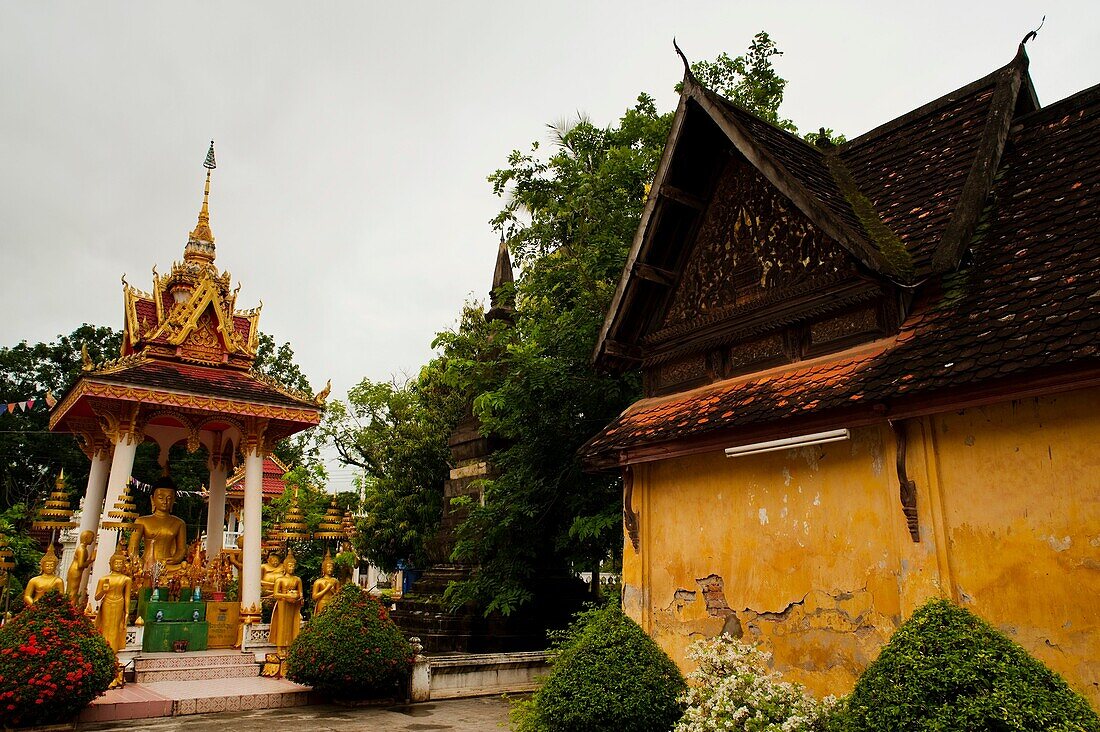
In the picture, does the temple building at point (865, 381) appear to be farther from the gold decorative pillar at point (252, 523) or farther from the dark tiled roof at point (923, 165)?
the gold decorative pillar at point (252, 523)

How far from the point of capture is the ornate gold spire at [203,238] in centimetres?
1942

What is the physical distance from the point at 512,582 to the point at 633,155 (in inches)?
330

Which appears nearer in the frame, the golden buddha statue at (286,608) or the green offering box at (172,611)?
the golden buddha statue at (286,608)

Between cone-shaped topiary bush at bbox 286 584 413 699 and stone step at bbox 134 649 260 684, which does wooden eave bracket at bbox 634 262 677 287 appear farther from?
stone step at bbox 134 649 260 684

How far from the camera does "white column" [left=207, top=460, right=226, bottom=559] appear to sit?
1819cm

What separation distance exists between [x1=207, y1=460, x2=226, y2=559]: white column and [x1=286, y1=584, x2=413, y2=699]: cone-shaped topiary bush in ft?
22.1

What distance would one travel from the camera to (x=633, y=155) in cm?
1481

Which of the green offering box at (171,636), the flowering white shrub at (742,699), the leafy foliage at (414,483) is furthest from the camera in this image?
the leafy foliage at (414,483)

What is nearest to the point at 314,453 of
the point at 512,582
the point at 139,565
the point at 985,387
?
the point at 139,565

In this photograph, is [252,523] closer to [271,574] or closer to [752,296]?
[271,574]

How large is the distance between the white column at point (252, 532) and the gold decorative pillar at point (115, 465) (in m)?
2.21

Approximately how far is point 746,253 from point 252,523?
38.3 feet

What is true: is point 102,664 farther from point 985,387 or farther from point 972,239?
point 972,239

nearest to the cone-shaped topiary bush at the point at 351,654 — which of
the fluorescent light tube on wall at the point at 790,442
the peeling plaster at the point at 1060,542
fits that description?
the fluorescent light tube on wall at the point at 790,442
